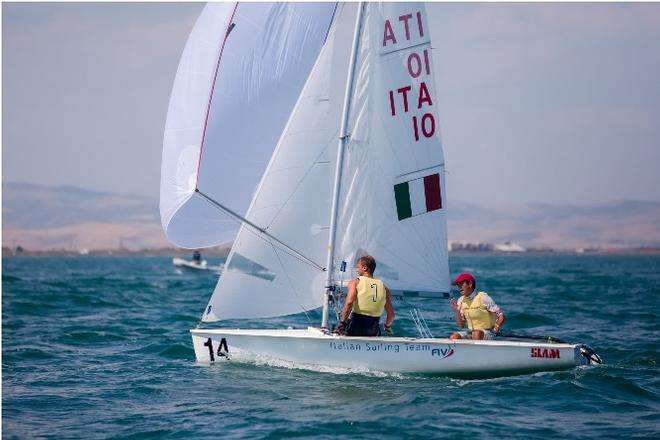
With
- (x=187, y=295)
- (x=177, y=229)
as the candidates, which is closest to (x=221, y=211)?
(x=177, y=229)

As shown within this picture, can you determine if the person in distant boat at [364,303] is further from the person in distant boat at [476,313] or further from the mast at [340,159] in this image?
the person in distant boat at [476,313]

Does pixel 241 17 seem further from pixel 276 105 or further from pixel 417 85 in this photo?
pixel 417 85

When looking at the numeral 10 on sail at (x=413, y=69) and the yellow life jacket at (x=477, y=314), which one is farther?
the numeral 10 on sail at (x=413, y=69)

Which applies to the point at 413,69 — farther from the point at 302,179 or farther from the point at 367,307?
the point at 367,307

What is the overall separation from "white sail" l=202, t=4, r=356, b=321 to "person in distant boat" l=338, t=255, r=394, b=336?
1249mm

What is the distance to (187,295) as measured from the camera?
37875 mm

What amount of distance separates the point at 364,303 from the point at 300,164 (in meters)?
2.55

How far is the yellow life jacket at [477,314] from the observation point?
14109 millimetres

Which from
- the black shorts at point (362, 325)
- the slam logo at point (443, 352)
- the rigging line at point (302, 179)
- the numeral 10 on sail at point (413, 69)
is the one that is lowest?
the slam logo at point (443, 352)

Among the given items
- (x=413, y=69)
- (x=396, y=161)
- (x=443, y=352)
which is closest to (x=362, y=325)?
(x=443, y=352)

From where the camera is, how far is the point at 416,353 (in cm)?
1388

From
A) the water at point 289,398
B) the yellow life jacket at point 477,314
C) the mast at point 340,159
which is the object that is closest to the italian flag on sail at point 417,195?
the mast at point 340,159

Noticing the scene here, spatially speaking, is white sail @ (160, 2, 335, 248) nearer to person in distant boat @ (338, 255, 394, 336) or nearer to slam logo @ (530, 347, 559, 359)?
person in distant boat @ (338, 255, 394, 336)

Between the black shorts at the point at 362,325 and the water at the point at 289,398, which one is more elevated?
the black shorts at the point at 362,325
